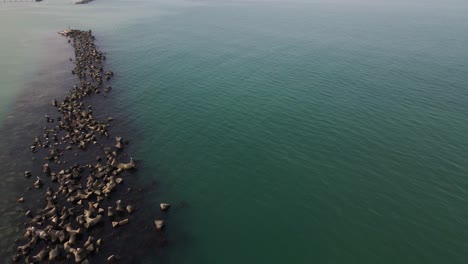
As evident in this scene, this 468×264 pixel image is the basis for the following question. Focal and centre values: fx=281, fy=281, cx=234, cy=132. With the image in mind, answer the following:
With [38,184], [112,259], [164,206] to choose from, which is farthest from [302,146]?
[38,184]

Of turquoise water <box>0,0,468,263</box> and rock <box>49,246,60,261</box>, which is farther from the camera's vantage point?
turquoise water <box>0,0,468,263</box>

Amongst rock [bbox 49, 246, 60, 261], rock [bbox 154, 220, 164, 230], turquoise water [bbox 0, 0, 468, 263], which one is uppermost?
turquoise water [bbox 0, 0, 468, 263]

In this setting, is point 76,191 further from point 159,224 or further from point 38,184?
point 159,224

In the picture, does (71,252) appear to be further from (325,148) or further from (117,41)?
(117,41)

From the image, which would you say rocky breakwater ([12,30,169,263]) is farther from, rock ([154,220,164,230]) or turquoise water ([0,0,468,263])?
turquoise water ([0,0,468,263])

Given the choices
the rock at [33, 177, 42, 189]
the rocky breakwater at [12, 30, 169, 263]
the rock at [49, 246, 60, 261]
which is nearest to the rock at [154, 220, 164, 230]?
the rocky breakwater at [12, 30, 169, 263]
